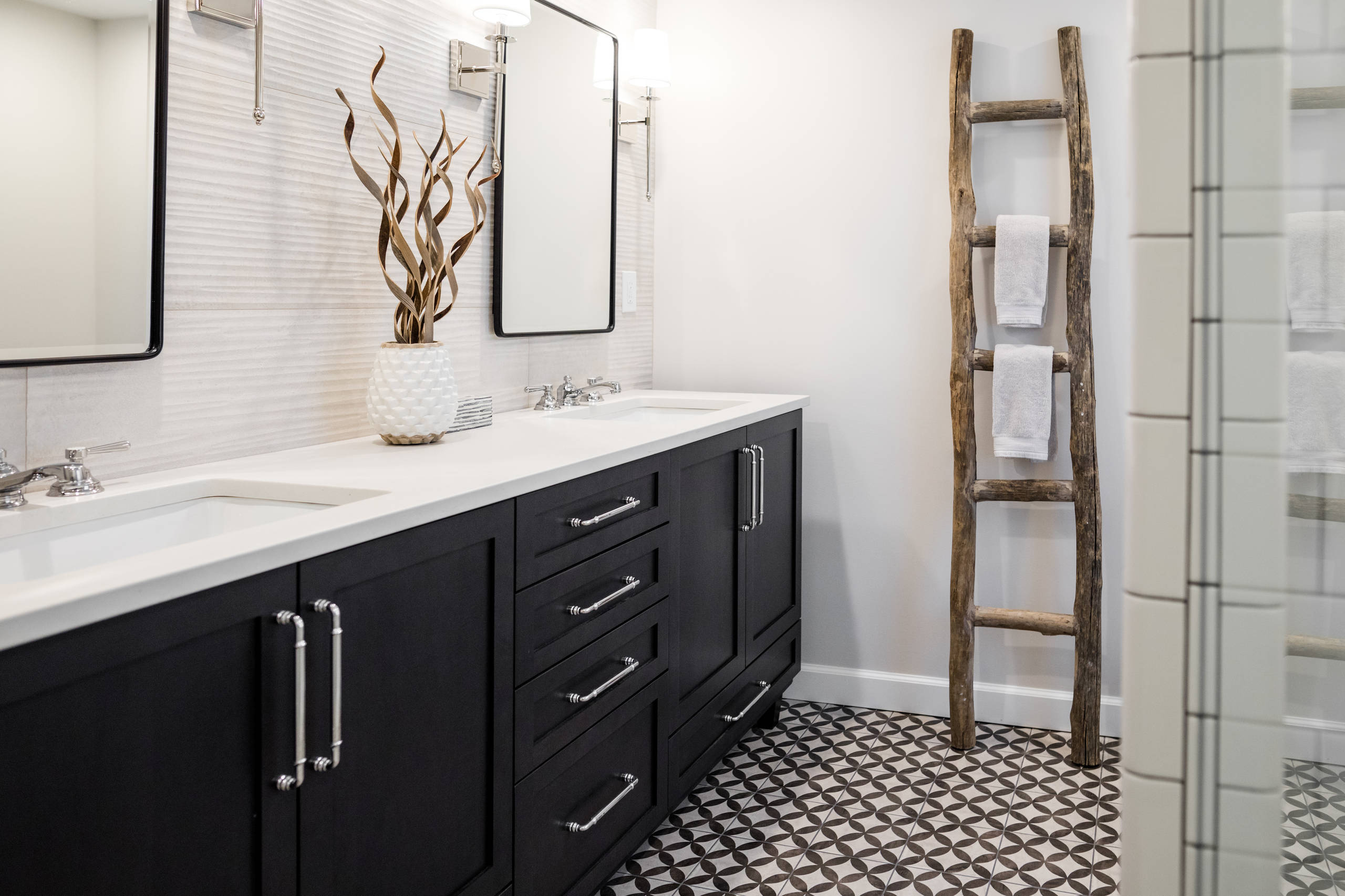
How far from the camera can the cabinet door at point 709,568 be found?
2178 mm

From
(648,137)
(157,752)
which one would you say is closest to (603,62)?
(648,137)

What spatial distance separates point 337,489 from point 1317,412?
3.87ft

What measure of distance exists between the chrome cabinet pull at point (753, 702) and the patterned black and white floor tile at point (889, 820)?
171mm

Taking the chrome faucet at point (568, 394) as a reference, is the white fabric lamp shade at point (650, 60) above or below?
Answer: above

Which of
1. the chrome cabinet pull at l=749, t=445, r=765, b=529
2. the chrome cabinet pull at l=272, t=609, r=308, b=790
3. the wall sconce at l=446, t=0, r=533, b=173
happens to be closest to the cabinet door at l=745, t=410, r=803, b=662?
the chrome cabinet pull at l=749, t=445, r=765, b=529

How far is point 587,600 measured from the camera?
69.5 inches

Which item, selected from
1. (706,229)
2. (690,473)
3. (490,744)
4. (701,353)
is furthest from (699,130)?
(490,744)

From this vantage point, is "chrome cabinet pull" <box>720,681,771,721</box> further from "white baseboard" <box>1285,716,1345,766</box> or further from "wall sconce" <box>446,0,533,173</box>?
"white baseboard" <box>1285,716,1345,766</box>

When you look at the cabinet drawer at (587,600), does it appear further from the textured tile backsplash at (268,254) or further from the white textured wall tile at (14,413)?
the white textured wall tile at (14,413)

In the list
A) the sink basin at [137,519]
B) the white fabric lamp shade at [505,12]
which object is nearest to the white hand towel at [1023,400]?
the white fabric lamp shade at [505,12]

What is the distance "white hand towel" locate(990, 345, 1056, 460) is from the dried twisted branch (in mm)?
1454

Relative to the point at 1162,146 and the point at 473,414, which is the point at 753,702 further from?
the point at 1162,146

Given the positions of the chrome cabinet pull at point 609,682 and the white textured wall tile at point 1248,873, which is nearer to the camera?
the white textured wall tile at point 1248,873

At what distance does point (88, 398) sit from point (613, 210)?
175 centimetres
